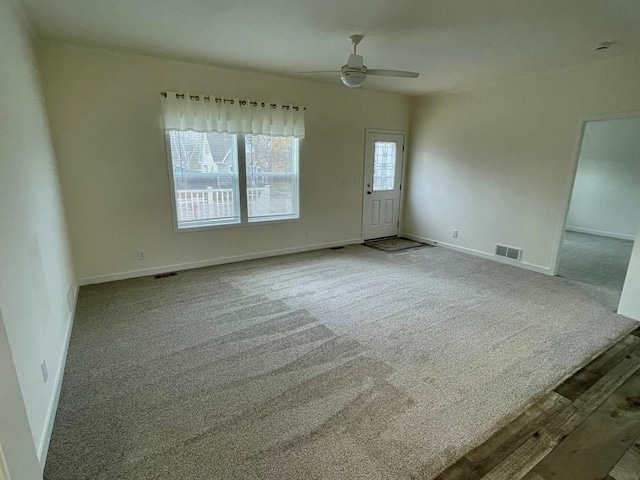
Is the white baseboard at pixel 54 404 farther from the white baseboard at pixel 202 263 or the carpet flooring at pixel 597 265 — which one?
the carpet flooring at pixel 597 265

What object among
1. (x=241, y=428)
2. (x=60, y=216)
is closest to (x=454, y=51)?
(x=241, y=428)

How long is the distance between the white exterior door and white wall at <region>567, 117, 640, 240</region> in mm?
3710

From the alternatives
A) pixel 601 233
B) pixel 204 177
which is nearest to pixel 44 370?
pixel 204 177

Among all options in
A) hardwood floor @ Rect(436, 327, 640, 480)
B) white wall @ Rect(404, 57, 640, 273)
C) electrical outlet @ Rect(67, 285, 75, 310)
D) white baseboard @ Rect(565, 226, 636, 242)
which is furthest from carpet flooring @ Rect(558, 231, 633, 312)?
electrical outlet @ Rect(67, 285, 75, 310)

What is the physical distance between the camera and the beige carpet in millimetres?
1666

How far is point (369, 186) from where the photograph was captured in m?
5.92

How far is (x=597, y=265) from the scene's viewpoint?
4.82 metres

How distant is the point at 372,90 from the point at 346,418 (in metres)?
5.10

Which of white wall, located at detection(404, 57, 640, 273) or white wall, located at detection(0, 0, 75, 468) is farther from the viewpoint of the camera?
white wall, located at detection(404, 57, 640, 273)

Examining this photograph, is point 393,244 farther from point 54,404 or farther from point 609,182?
point 54,404

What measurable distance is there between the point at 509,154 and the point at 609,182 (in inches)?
147

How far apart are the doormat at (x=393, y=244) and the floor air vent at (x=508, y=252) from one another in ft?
4.19

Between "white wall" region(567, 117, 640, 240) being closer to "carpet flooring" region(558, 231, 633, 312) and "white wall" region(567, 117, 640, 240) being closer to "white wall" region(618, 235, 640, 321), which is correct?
"carpet flooring" region(558, 231, 633, 312)

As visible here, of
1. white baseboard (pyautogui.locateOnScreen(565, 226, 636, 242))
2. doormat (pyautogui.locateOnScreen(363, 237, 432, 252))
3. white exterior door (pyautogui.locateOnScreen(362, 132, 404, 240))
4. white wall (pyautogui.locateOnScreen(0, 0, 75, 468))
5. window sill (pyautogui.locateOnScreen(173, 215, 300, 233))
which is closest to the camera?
white wall (pyautogui.locateOnScreen(0, 0, 75, 468))
